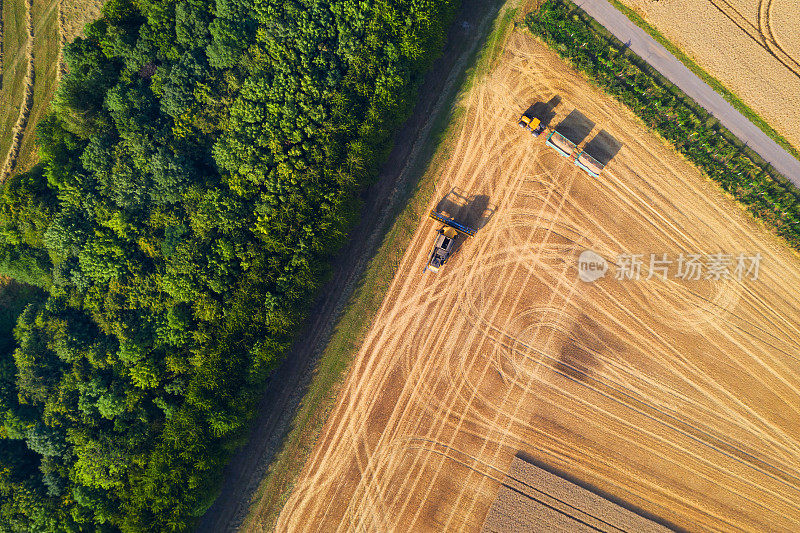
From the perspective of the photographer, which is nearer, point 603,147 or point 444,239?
point 444,239

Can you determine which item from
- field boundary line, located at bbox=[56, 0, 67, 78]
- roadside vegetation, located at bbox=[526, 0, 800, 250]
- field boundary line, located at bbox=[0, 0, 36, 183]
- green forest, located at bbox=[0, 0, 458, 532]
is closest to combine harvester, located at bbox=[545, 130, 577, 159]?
roadside vegetation, located at bbox=[526, 0, 800, 250]

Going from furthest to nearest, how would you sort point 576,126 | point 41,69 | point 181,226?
point 41,69 → point 576,126 → point 181,226

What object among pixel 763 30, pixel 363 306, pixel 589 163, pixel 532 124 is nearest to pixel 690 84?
pixel 763 30

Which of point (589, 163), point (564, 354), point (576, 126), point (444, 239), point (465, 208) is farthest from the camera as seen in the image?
point (576, 126)

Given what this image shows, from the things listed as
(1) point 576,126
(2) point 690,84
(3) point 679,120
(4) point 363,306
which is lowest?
(4) point 363,306

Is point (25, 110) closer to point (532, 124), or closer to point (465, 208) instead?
point (465, 208)

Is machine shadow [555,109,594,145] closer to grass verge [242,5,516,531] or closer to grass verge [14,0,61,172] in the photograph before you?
grass verge [242,5,516,531]

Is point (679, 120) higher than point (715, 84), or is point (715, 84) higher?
point (715, 84)

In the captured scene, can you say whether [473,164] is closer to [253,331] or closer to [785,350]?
[253,331]
